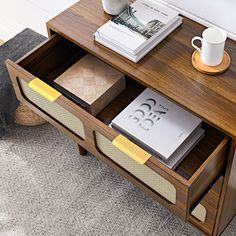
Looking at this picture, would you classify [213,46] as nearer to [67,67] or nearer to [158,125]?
[158,125]

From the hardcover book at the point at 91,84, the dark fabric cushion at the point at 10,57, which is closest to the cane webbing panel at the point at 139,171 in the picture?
the hardcover book at the point at 91,84

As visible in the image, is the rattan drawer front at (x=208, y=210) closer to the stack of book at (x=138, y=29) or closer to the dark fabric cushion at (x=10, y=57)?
the stack of book at (x=138, y=29)

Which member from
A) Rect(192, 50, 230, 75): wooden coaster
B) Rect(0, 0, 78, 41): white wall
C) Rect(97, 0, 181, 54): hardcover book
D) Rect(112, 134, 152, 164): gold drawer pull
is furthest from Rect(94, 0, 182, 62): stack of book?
Rect(0, 0, 78, 41): white wall

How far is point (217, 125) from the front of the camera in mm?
1024

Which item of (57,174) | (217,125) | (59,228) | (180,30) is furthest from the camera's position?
(57,174)

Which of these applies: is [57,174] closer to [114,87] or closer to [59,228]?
[59,228]

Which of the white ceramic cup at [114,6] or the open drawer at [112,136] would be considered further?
the white ceramic cup at [114,6]

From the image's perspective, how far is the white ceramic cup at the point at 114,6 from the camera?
121cm

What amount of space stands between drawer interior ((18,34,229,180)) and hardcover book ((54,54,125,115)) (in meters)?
0.02

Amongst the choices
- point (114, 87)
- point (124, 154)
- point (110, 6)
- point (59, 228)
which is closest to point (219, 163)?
point (124, 154)

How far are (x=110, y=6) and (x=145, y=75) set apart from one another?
215 mm

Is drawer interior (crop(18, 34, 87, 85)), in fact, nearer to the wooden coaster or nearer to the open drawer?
the open drawer

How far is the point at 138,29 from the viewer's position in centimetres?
117

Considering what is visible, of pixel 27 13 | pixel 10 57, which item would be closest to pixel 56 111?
pixel 10 57
